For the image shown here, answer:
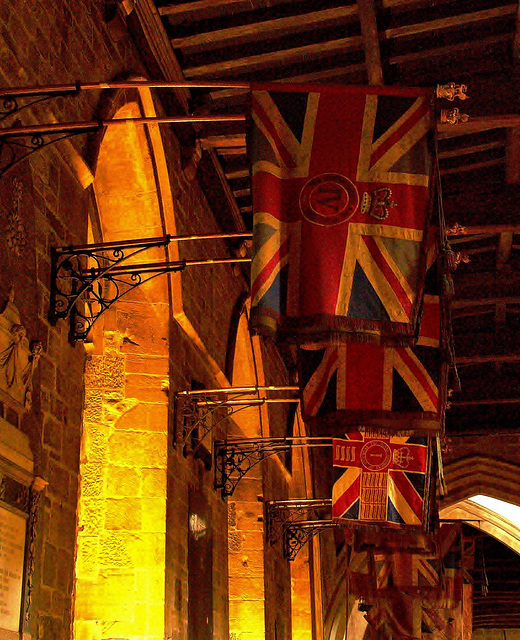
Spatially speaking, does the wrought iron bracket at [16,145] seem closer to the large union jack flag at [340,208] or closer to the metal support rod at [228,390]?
the large union jack flag at [340,208]

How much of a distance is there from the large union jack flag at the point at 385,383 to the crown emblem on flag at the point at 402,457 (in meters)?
1.94

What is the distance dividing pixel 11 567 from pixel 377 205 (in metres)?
2.01

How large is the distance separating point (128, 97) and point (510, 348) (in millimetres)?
9916

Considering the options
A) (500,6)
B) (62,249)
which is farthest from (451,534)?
(62,249)

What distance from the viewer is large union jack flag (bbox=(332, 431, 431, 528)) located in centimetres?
748

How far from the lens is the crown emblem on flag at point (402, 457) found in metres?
7.62

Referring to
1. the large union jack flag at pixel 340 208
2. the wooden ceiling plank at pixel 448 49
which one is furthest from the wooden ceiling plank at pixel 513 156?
the large union jack flag at pixel 340 208

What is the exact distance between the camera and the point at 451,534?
12.5 m

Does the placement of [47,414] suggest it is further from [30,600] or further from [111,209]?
[111,209]

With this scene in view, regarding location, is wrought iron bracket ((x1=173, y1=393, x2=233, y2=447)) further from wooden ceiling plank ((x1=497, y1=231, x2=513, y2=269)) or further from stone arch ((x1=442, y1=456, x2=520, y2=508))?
stone arch ((x1=442, y1=456, x2=520, y2=508))

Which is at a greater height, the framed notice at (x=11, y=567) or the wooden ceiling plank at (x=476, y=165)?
the wooden ceiling plank at (x=476, y=165)

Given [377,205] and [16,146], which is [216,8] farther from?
[377,205]

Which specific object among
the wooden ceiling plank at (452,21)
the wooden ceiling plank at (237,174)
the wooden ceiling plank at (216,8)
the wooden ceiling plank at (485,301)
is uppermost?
the wooden ceiling plank at (485,301)

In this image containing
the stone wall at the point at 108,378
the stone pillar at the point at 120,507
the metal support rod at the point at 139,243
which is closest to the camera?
the stone wall at the point at 108,378
